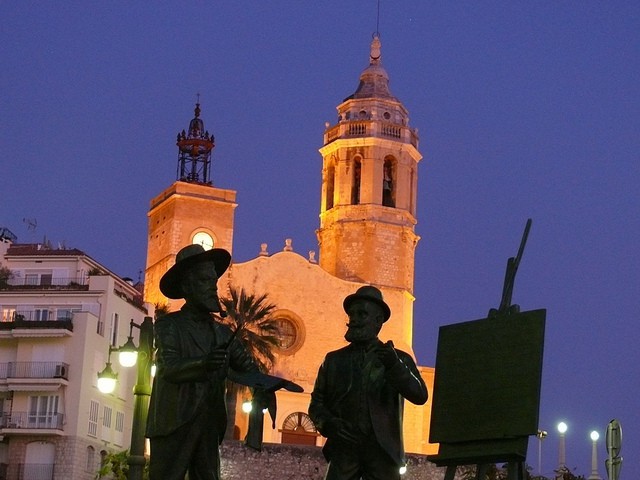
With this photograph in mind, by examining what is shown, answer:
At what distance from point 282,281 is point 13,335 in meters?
15.3

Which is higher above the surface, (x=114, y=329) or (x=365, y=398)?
(x=114, y=329)

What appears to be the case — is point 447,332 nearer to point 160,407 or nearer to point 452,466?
point 452,466

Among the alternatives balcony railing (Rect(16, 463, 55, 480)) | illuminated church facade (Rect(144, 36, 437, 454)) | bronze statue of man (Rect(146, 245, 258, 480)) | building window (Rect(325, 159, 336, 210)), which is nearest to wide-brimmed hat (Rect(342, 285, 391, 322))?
bronze statue of man (Rect(146, 245, 258, 480))

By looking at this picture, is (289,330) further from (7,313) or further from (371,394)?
(371,394)

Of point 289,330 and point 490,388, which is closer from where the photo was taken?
point 490,388

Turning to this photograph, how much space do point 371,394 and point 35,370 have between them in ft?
147

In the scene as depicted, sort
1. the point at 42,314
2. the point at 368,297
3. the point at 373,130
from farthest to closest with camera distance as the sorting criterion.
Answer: the point at 373,130 < the point at 42,314 < the point at 368,297

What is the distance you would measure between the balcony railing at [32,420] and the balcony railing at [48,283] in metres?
6.11

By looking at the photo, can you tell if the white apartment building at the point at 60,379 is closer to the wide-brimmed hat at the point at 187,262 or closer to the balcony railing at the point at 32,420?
the balcony railing at the point at 32,420

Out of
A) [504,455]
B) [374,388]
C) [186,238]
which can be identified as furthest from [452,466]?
[186,238]

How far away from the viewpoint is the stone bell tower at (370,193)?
71.1 metres

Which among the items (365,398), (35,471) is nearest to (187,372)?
(365,398)

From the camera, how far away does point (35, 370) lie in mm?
55938

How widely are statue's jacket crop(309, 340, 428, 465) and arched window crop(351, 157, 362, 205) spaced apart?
5956 cm
